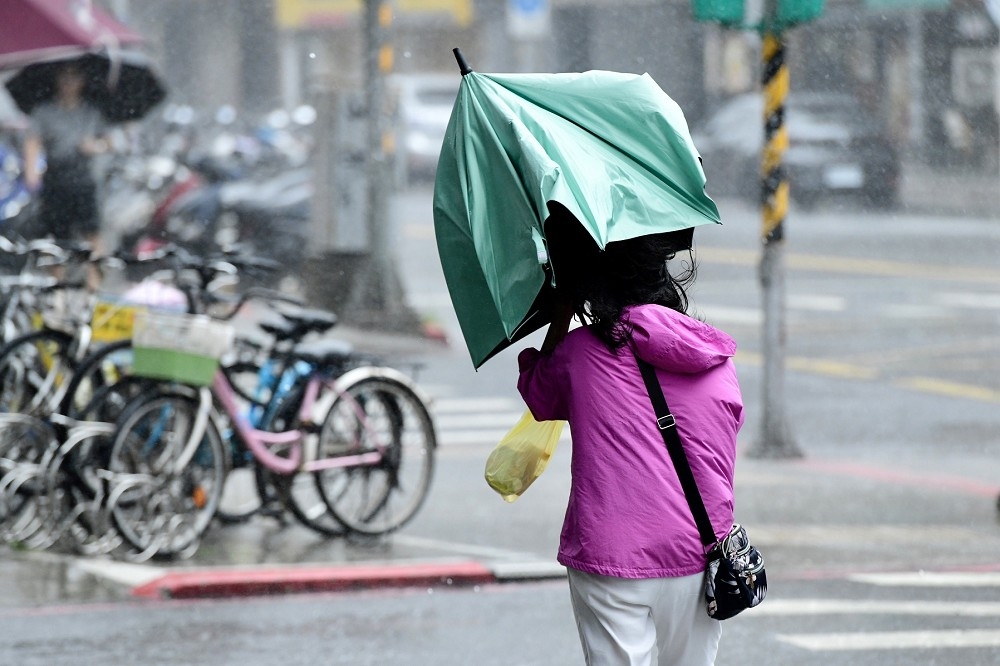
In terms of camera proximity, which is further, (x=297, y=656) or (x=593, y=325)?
(x=297, y=656)

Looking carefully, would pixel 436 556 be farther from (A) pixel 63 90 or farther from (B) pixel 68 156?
(A) pixel 63 90

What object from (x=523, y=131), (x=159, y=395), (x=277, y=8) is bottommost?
(x=159, y=395)

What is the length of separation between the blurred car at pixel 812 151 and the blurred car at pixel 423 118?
4552 millimetres

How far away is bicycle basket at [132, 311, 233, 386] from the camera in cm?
776

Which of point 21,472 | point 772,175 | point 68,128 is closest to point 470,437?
point 772,175

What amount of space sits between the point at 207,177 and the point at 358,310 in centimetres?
394

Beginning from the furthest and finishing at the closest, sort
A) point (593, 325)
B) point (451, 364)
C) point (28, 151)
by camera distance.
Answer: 1. point (451, 364)
2. point (28, 151)
3. point (593, 325)

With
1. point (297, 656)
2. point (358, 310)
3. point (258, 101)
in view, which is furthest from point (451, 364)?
point (297, 656)

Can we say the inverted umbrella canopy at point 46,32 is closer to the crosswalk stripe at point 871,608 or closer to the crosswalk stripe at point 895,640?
the crosswalk stripe at point 871,608

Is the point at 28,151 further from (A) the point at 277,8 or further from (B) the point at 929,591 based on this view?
(A) the point at 277,8

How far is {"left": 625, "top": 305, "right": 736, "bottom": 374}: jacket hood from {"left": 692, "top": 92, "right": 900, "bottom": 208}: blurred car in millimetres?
22605

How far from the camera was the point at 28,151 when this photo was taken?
502 inches

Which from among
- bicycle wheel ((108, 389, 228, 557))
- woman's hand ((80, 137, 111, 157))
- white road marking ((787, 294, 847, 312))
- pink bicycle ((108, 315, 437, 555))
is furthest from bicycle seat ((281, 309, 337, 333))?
white road marking ((787, 294, 847, 312))

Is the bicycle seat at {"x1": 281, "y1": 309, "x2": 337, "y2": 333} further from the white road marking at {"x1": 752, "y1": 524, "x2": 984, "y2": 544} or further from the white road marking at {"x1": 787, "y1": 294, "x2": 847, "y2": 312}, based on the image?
the white road marking at {"x1": 787, "y1": 294, "x2": 847, "y2": 312}
